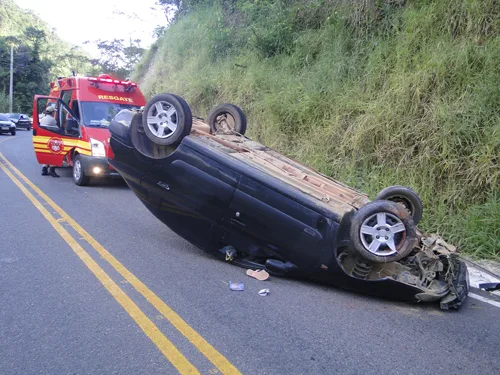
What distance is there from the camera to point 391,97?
28.7 feet

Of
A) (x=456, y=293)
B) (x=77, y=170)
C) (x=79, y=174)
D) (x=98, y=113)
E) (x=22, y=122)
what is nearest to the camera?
(x=456, y=293)

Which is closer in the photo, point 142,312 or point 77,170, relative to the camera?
point 142,312

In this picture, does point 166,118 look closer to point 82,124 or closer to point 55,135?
point 82,124

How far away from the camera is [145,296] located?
4438 millimetres

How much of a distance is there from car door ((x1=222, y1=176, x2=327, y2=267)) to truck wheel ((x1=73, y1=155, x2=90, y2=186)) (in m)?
6.08

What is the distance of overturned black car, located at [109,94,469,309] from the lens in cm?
448

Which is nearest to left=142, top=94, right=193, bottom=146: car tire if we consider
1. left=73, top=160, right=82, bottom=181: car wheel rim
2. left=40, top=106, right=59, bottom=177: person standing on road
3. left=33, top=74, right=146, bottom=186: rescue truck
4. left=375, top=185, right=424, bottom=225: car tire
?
left=375, top=185, right=424, bottom=225: car tire

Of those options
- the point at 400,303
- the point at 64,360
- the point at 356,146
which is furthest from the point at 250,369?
the point at 356,146

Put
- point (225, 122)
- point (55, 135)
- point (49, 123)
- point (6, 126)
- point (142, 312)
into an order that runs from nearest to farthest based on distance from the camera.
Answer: point (142, 312) < point (225, 122) < point (55, 135) < point (49, 123) < point (6, 126)

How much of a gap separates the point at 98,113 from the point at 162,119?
18.7 ft

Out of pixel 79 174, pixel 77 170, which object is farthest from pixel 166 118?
pixel 77 170

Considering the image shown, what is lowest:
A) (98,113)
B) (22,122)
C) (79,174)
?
(22,122)

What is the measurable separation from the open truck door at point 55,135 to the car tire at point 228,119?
14.5ft

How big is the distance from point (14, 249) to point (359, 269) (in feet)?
13.6
